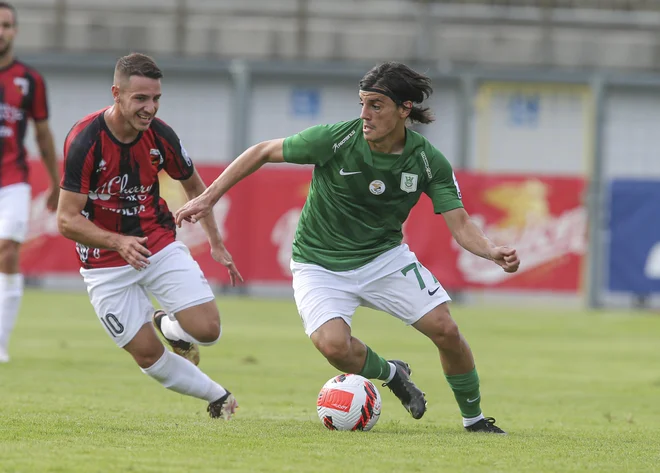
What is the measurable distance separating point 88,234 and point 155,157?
27.3 inches

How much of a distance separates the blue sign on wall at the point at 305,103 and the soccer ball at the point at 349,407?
1790cm

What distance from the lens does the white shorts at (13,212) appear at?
1040 cm

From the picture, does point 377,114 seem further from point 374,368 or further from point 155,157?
point 374,368

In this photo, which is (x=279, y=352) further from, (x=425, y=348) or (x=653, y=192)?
(x=653, y=192)

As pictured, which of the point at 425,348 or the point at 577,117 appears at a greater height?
the point at 577,117

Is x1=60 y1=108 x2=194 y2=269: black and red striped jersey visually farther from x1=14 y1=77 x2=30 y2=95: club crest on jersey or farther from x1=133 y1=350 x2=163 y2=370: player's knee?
x1=14 y1=77 x2=30 y2=95: club crest on jersey

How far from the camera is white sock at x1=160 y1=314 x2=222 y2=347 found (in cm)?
790

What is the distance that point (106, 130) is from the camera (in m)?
7.54

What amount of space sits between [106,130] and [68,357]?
4648mm

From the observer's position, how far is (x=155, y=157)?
7742 millimetres

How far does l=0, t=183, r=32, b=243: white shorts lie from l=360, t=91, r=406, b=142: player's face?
4.14 m

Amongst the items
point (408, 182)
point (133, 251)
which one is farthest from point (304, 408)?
point (133, 251)

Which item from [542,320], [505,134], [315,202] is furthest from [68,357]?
[505,134]

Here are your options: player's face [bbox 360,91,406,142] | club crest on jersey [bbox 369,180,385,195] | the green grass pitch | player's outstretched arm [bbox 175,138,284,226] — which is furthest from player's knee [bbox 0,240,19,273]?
player's face [bbox 360,91,406,142]
